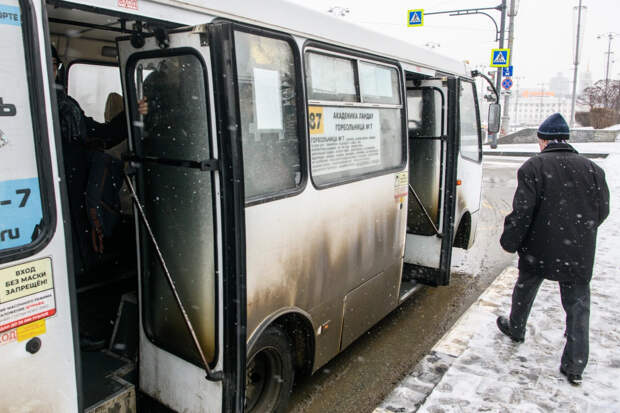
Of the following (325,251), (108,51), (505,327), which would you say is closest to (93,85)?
(108,51)

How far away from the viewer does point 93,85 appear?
4.87 metres

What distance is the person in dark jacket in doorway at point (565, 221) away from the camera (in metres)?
3.72

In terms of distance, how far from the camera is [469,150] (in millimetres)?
6551

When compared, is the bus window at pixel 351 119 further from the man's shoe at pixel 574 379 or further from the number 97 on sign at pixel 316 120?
the man's shoe at pixel 574 379

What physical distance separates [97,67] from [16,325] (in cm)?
359

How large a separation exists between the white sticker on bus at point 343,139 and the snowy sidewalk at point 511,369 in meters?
1.78

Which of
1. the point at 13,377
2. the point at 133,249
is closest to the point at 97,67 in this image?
the point at 133,249

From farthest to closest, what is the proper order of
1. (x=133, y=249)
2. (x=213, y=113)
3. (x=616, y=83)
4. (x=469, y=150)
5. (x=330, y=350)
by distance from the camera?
(x=616, y=83) → (x=469, y=150) → (x=133, y=249) → (x=330, y=350) → (x=213, y=113)

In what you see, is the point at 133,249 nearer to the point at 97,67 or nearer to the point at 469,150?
the point at 97,67

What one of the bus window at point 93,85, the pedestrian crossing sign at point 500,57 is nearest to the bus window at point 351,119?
the bus window at point 93,85

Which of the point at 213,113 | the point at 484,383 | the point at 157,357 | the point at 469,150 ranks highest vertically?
the point at 213,113

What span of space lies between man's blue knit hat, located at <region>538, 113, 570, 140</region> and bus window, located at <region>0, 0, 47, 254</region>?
3559 millimetres

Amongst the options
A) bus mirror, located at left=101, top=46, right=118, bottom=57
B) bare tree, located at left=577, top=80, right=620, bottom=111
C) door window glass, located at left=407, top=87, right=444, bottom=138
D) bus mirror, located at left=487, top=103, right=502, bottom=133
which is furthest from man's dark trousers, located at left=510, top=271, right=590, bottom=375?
bare tree, located at left=577, top=80, right=620, bottom=111

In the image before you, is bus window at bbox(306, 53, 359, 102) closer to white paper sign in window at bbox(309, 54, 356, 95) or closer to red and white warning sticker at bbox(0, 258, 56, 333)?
white paper sign in window at bbox(309, 54, 356, 95)
